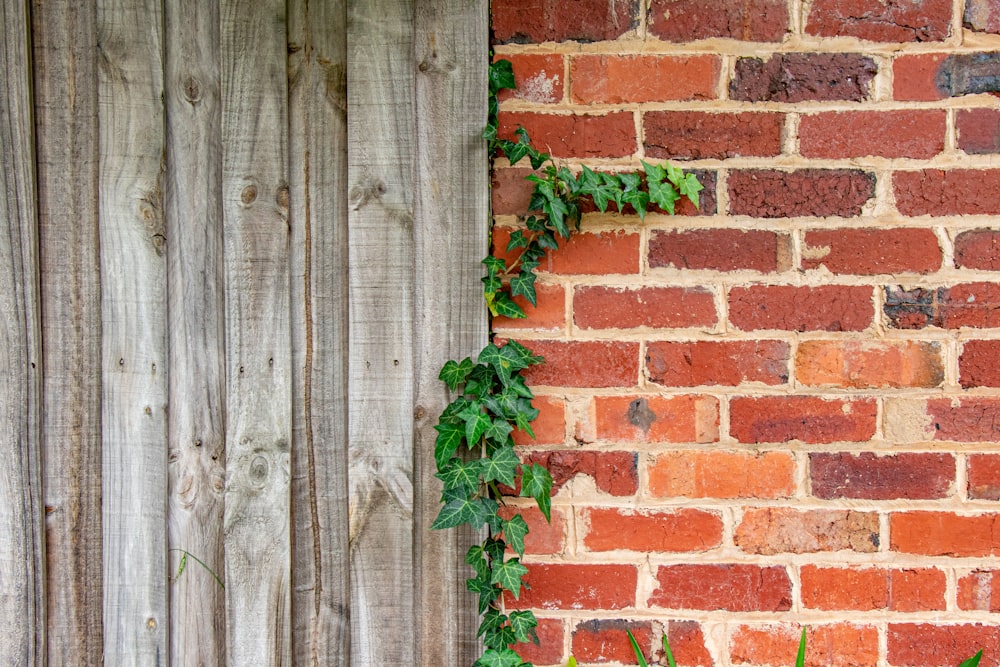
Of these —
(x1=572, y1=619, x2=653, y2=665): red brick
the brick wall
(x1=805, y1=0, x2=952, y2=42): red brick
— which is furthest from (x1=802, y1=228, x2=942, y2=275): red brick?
(x1=572, y1=619, x2=653, y2=665): red brick

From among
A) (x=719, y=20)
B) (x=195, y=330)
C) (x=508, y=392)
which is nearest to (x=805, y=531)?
(x=508, y=392)

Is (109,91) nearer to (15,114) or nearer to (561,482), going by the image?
(15,114)

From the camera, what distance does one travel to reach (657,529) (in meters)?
1.20

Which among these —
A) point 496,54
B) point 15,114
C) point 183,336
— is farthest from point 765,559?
point 15,114

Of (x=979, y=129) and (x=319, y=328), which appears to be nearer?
(x=979, y=129)

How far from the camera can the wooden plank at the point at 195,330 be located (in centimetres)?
126

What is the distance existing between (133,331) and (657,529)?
3.43 ft

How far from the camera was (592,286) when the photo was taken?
3.94ft

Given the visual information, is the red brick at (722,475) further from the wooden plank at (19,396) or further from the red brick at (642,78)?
the wooden plank at (19,396)

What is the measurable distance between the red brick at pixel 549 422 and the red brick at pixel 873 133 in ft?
2.06

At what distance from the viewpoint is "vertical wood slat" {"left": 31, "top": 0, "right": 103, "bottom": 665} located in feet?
4.13

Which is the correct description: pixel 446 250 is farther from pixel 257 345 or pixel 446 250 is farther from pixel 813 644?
pixel 813 644

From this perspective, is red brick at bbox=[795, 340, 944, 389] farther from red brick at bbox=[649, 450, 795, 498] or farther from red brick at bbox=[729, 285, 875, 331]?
red brick at bbox=[649, 450, 795, 498]

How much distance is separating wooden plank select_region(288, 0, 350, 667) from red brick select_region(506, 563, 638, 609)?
37cm
